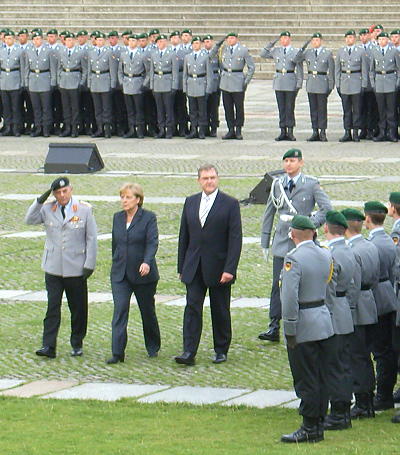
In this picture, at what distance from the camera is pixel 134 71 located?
96.5 ft

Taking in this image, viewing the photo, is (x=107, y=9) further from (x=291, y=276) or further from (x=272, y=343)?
(x=291, y=276)

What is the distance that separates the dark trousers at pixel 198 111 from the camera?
95.8 feet

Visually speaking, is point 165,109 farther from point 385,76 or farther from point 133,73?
point 385,76

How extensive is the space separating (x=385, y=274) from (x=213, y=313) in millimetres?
2101

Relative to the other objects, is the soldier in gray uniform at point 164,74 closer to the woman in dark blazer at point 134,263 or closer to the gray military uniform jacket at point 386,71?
the gray military uniform jacket at point 386,71

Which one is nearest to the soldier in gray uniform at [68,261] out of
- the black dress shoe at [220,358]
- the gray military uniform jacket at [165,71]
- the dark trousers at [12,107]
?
the black dress shoe at [220,358]

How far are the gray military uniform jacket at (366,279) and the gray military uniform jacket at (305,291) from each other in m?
0.76

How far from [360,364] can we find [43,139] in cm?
1982

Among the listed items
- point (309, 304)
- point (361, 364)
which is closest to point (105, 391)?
point (361, 364)

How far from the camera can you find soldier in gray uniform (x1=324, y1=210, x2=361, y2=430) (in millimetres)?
10859

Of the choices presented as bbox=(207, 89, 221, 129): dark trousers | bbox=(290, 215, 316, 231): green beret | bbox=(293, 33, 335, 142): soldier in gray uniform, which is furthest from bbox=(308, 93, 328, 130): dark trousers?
bbox=(290, 215, 316, 231): green beret

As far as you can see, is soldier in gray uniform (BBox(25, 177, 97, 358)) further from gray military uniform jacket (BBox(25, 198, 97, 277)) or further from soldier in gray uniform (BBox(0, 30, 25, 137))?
soldier in gray uniform (BBox(0, 30, 25, 137))

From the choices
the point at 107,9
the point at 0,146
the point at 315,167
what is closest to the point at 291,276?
the point at 315,167

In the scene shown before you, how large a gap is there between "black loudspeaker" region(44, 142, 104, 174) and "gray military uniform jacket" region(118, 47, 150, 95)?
4596 mm
